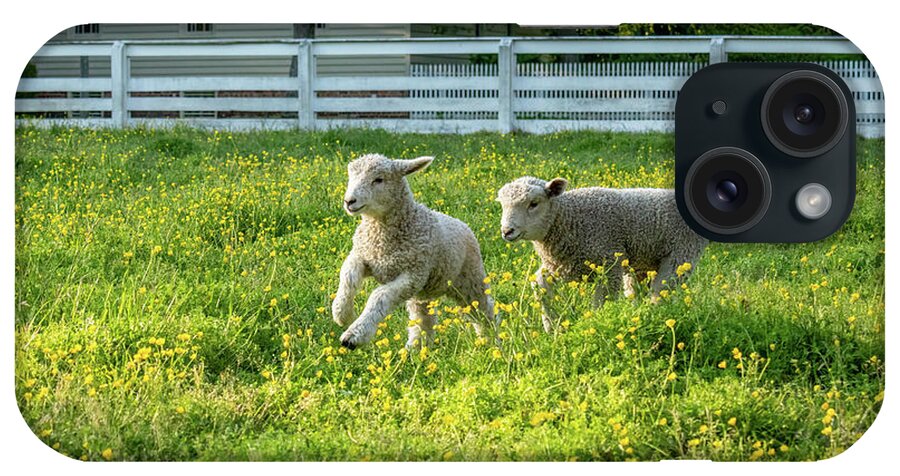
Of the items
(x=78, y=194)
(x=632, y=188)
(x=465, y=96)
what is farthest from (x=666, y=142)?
(x=78, y=194)

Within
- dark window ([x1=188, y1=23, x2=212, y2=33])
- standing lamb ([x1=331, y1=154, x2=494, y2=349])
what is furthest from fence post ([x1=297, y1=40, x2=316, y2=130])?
dark window ([x1=188, y1=23, x2=212, y2=33])

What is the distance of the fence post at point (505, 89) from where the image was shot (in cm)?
663

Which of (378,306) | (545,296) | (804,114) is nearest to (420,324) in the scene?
(378,306)

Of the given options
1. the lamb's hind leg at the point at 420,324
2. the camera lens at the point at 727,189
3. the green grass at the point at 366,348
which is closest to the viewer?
the green grass at the point at 366,348

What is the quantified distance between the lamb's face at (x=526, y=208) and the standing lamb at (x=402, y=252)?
242 mm

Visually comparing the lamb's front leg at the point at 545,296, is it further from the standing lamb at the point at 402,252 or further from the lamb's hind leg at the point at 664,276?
the lamb's hind leg at the point at 664,276

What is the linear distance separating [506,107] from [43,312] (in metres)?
2.33

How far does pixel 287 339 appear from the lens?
20.9ft

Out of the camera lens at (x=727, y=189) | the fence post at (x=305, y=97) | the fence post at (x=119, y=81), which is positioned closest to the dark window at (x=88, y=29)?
the fence post at (x=119, y=81)

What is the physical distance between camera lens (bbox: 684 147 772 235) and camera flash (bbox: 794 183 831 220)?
14 cm

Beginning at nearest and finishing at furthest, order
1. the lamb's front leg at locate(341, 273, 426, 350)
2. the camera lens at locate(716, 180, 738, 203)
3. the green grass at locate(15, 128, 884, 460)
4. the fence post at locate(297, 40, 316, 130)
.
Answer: the green grass at locate(15, 128, 884, 460)
the camera lens at locate(716, 180, 738, 203)
the lamb's front leg at locate(341, 273, 426, 350)
the fence post at locate(297, 40, 316, 130)

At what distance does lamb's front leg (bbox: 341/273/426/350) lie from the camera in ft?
20.9

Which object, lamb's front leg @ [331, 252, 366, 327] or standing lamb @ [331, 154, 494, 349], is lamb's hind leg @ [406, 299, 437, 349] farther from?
lamb's front leg @ [331, 252, 366, 327]

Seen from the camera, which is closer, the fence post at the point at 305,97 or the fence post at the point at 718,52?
the fence post at the point at 718,52
